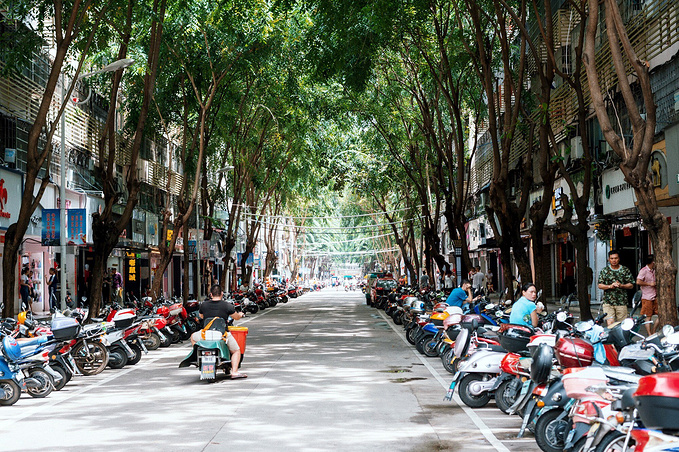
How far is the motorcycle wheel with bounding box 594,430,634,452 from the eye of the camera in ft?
21.9

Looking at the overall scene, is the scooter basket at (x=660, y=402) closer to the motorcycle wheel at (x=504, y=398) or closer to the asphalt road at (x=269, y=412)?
the asphalt road at (x=269, y=412)

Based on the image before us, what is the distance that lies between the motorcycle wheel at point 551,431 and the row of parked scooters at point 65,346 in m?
7.33

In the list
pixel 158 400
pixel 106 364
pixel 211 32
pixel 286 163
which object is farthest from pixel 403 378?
pixel 286 163

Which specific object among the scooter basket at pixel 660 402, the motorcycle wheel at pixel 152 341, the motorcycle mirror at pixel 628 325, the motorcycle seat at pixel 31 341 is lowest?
the motorcycle wheel at pixel 152 341

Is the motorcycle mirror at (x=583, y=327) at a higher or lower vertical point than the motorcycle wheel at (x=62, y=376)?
higher

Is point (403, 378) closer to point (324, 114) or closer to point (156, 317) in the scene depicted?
point (156, 317)

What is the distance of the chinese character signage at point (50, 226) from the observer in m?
24.7

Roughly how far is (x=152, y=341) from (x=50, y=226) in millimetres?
6414

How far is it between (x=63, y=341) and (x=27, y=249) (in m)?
19.8

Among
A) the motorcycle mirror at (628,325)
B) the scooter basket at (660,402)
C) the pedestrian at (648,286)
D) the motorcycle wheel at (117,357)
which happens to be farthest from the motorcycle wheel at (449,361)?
the scooter basket at (660,402)

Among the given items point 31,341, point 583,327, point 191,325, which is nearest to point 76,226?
point 191,325

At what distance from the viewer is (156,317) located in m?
20.2

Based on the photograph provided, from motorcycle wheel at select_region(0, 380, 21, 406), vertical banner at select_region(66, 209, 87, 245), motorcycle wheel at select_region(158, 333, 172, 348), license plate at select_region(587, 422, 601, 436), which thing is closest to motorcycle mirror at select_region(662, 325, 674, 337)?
license plate at select_region(587, 422, 601, 436)

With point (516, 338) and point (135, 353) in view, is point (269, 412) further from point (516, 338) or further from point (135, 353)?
point (135, 353)
